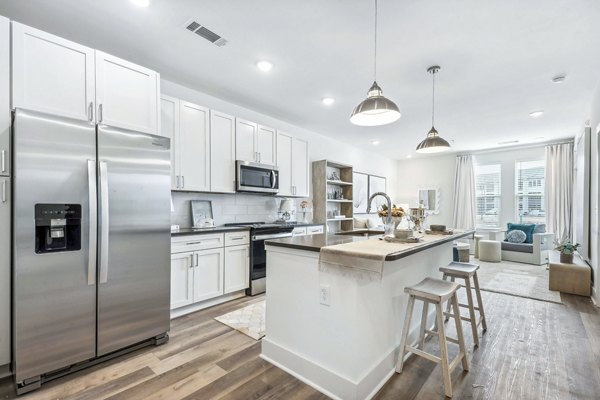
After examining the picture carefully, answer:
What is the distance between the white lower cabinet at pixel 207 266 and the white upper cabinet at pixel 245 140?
113 centimetres

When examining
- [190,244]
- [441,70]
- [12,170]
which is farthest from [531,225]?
[12,170]

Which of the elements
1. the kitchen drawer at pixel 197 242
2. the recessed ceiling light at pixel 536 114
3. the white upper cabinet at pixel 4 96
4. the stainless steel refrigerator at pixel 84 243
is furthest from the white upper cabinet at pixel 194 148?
the recessed ceiling light at pixel 536 114

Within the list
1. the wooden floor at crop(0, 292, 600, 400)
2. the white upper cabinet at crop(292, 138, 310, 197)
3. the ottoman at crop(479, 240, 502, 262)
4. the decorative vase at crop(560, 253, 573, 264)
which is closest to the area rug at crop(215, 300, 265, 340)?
the wooden floor at crop(0, 292, 600, 400)

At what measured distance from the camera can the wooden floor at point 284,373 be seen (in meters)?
1.83

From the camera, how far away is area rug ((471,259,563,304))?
12.8ft

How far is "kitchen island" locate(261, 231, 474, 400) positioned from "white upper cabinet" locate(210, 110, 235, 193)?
1.85 m

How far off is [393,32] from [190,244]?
9.38 feet

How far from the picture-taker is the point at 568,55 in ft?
9.27

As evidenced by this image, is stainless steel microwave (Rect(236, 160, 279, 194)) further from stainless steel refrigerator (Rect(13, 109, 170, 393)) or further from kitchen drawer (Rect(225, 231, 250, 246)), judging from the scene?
stainless steel refrigerator (Rect(13, 109, 170, 393))

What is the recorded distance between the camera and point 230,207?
4.23 meters

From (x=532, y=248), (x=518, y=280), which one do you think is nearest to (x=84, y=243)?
(x=518, y=280)

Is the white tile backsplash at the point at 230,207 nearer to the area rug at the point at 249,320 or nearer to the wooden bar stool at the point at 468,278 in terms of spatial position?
the area rug at the point at 249,320

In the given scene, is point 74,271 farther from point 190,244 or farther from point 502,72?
point 502,72

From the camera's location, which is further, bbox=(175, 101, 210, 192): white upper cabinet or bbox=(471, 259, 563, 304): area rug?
bbox=(471, 259, 563, 304): area rug
